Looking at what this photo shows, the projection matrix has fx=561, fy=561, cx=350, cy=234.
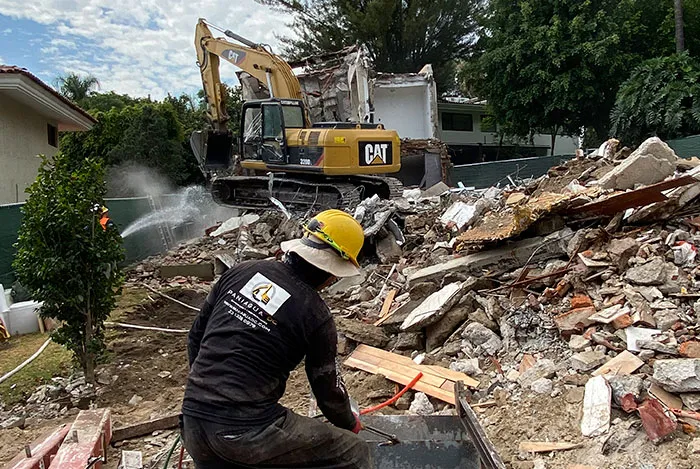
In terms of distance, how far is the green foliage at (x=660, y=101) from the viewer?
15008 millimetres

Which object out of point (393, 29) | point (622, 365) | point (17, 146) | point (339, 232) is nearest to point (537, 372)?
point (622, 365)

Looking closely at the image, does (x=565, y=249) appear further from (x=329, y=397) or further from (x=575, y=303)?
(x=329, y=397)

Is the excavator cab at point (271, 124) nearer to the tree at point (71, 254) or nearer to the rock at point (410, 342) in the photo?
the tree at point (71, 254)

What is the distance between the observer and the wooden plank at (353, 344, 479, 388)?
4238mm

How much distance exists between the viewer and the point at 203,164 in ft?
41.6

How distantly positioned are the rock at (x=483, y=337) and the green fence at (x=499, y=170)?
12448 mm

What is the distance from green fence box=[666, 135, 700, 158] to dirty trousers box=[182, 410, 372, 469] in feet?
47.0

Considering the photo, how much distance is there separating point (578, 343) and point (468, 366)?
84 centimetres

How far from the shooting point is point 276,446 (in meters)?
2.15

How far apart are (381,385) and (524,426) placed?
50.9 inches

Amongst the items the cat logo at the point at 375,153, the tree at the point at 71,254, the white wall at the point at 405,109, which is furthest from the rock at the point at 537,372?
the white wall at the point at 405,109

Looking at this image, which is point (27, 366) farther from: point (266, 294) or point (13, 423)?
point (266, 294)

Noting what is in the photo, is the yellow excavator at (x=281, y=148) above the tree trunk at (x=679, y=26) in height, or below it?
below

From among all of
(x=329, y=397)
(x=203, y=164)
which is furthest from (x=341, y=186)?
(x=329, y=397)
